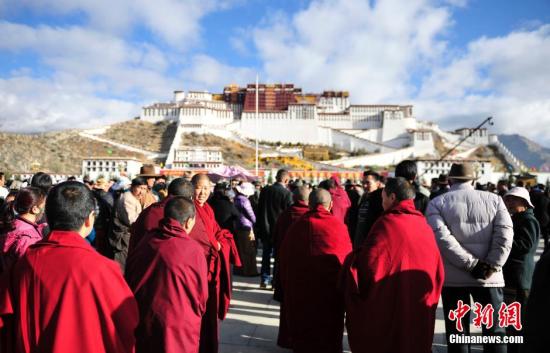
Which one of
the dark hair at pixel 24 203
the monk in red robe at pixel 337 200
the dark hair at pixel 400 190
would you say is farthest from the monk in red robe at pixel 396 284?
the monk in red robe at pixel 337 200

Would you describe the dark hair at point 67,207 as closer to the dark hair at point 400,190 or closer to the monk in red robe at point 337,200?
the dark hair at point 400,190

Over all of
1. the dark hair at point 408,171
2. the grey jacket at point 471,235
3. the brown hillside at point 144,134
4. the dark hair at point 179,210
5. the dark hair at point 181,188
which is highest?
the brown hillside at point 144,134

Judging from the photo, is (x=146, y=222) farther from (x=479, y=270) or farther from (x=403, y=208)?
(x=479, y=270)

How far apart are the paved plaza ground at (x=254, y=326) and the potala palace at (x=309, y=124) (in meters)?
59.7

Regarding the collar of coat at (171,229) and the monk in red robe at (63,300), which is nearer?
the monk in red robe at (63,300)

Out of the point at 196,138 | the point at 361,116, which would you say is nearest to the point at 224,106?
the point at 196,138

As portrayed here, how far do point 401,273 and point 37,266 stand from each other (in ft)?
7.36

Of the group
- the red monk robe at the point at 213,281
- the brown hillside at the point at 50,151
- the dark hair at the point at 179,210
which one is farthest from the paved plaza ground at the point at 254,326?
the brown hillside at the point at 50,151

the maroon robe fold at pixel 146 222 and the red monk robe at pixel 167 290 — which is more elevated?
the maroon robe fold at pixel 146 222

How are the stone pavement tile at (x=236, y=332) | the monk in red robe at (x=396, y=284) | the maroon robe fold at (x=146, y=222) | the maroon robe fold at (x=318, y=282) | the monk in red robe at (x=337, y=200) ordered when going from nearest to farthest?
the monk in red robe at (x=396, y=284) → the maroon robe fold at (x=146, y=222) → the maroon robe fold at (x=318, y=282) → the stone pavement tile at (x=236, y=332) → the monk in red robe at (x=337, y=200)

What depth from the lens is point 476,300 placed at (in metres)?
3.56

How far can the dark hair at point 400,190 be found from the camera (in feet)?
10.4

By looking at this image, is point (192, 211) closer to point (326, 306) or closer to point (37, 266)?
point (37, 266)

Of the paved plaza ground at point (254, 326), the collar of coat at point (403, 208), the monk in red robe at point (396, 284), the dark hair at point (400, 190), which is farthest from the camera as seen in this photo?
the paved plaza ground at point (254, 326)
